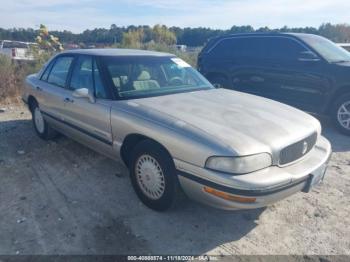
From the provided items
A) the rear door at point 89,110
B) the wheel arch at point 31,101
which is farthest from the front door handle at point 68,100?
the wheel arch at point 31,101

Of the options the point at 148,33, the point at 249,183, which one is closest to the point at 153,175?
the point at 249,183

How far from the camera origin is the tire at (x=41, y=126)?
528cm

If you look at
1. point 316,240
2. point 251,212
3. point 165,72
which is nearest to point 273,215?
point 251,212

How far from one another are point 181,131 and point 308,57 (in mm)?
4703

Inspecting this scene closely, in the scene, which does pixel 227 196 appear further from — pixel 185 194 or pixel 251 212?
pixel 251 212

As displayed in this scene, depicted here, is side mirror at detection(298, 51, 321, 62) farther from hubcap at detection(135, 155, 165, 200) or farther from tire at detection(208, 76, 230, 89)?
hubcap at detection(135, 155, 165, 200)

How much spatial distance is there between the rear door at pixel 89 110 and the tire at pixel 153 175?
491 millimetres

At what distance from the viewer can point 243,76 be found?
7473mm

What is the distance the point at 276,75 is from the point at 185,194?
4694 mm

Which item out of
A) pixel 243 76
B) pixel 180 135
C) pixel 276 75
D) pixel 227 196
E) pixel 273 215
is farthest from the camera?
pixel 243 76

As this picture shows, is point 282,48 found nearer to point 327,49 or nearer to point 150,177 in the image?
point 327,49

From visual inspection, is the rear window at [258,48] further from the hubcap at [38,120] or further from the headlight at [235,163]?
the headlight at [235,163]

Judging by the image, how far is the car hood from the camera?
2.80 m

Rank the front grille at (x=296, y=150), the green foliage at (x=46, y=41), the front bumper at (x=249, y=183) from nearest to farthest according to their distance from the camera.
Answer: the front bumper at (x=249, y=183)
the front grille at (x=296, y=150)
the green foliage at (x=46, y=41)
